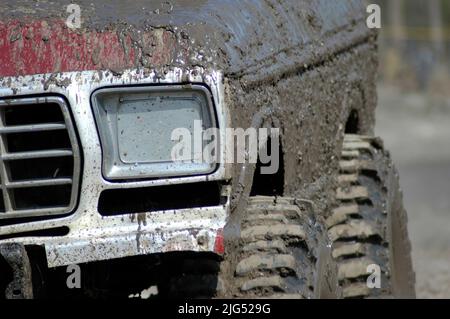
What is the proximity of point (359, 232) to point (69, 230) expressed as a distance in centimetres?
180

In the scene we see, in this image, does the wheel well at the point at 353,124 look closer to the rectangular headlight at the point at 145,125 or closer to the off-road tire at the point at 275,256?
the off-road tire at the point at 275,256

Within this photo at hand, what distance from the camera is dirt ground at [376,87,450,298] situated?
27.3 feet

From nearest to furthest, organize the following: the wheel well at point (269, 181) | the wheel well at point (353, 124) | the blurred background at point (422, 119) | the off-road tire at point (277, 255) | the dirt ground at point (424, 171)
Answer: the off-road tire at point (277, 255) < the wheel well at point (269, 181) < the wheel well at point (353, 124) < the dirt ground at point (424, 171) < the blurred background at point (422, 119)

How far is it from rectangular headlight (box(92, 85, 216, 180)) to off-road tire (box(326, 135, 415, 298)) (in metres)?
1.50

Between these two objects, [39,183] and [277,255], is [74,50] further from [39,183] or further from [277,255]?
[277,255]

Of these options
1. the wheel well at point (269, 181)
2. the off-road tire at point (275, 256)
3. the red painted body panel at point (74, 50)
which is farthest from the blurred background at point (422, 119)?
the red painted body panel at point (74, 50)

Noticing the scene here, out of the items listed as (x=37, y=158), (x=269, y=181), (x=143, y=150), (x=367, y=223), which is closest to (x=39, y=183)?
(x=37, y=158)

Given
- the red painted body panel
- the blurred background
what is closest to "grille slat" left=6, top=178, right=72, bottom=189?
the red painted body panel

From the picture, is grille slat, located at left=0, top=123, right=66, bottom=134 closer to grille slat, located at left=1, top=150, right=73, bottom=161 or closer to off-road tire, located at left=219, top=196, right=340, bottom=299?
grille slat, located at left=1, top=150, right=73, bottom=161

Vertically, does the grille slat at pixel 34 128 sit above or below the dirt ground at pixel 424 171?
below

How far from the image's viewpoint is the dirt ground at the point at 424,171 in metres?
8.33

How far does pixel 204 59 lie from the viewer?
418 centimetres

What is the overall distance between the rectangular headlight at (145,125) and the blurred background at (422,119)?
3315 millimetres
